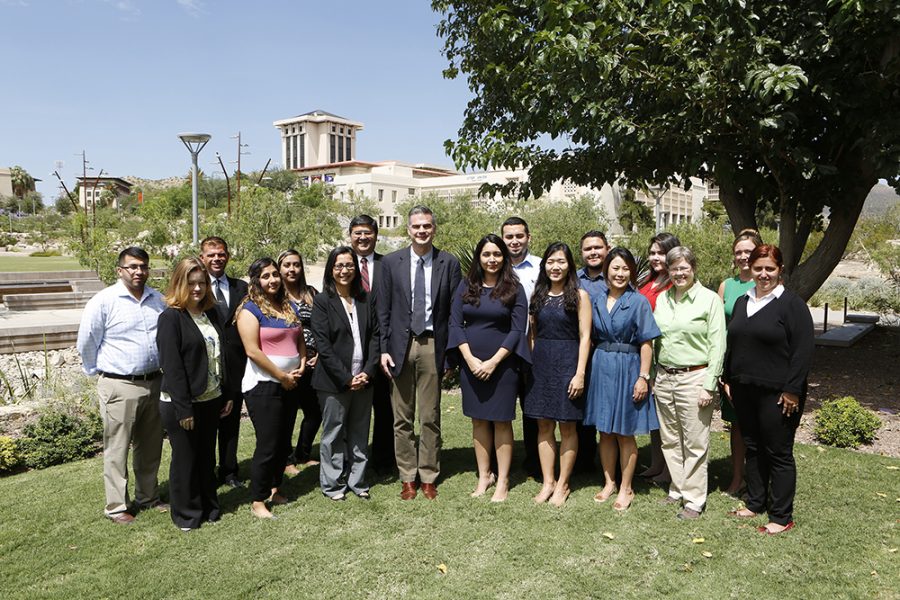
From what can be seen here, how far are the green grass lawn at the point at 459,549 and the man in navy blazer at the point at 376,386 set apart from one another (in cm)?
47

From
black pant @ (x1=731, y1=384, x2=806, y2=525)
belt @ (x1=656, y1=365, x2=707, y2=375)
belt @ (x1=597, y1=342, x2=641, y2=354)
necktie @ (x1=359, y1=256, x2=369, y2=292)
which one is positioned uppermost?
necktie @ (x1=359, y1=256, x2=369, y2=292)

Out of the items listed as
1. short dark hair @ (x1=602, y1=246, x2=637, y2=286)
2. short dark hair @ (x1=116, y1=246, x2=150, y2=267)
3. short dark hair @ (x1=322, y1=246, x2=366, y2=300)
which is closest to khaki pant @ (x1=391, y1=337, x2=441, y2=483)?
short dark hair @ (x1=322, y1=246, x2=366, y2=300)

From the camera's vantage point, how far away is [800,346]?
4.20 metres

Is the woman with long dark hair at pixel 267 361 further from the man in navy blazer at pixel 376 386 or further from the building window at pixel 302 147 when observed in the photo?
the building window at pixel 302 147

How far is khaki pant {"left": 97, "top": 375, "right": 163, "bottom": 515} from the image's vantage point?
4.46 metres

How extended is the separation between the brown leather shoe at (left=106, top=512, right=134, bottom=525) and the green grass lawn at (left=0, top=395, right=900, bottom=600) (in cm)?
5

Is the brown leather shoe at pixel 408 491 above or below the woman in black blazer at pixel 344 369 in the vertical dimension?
below

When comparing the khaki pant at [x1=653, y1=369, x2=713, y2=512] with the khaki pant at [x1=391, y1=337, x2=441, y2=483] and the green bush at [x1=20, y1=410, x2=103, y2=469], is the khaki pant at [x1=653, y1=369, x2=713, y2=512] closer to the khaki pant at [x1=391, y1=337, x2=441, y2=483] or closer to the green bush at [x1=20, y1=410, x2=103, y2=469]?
the khaki pant at [x1=391, y1=337, x2=441, y2=483]

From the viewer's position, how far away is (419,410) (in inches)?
198

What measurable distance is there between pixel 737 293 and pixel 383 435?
10.1 feet

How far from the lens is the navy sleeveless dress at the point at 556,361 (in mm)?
4707

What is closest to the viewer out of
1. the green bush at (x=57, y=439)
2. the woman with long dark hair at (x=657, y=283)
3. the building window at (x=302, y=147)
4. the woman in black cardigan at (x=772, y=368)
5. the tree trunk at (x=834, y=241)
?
the woman in black cardigan at (x=772, y=368)

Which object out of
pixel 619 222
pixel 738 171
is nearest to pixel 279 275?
pixel 738 171

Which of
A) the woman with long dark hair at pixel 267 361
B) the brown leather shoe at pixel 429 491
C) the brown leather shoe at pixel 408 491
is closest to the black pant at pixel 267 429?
the woman with long dark hair at pixel 267 361
